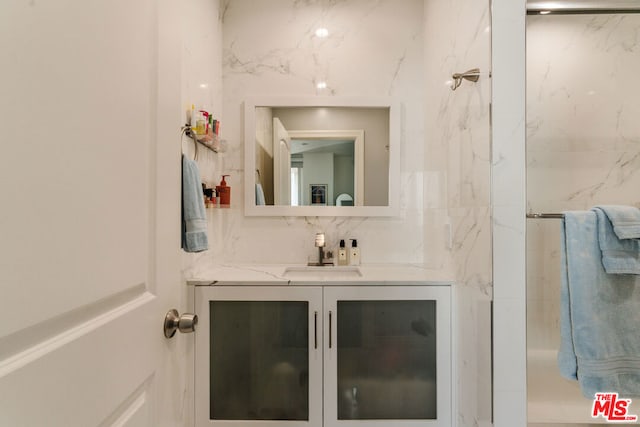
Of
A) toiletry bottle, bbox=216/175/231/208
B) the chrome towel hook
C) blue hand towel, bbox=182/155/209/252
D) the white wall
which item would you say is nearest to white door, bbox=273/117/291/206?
toiletry bottle, bbox=216/175/231/208

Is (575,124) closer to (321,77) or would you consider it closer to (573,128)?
(573,128)

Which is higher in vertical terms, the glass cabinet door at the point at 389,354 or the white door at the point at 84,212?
the white door at the point at 84,212

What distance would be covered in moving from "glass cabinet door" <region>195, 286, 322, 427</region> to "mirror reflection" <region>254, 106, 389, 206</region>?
2.19 ft

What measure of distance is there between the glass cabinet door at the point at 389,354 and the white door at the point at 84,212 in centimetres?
84

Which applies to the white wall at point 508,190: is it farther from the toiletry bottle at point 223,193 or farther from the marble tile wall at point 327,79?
the toiletry bottle at point 223,193

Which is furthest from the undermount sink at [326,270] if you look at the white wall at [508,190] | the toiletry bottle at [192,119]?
the toiletry bottle at [192,119]

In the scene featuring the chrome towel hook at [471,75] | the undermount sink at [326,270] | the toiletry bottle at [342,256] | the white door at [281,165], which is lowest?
the undermount sink at [326,270]

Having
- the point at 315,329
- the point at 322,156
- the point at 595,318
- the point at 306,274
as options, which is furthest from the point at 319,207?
the point at 595,318

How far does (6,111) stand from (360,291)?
49.8 inches

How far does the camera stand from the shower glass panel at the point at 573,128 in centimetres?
145

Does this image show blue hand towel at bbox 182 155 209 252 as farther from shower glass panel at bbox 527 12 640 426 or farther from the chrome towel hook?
shower glass panel at bbox 527 12 640 426

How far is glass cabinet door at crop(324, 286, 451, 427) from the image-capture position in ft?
4.50

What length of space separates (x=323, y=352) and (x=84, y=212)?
3.88ft

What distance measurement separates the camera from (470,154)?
4.14 feet
